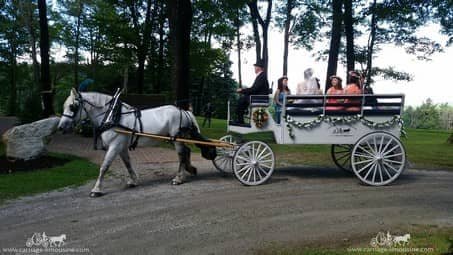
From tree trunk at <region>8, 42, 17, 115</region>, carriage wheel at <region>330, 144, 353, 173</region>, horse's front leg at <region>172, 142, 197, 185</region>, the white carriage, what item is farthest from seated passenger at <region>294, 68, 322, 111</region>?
Result: tree trunk at <region>8, 42, 17, 115</region>

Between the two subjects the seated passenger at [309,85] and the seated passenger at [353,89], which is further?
the seated passenger at [309,85]

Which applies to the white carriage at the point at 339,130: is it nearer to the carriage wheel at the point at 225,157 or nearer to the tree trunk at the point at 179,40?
the carriage wheel at the point at 225,157

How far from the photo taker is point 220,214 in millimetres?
5965

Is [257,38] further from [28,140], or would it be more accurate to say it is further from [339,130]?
[339,130]

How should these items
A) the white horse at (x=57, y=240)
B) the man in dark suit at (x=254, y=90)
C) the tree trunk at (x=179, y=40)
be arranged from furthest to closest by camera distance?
the tree trunk at (x=179, y=40), the man in dark suit at (x=254, y=90), the white horse at (x=57, y=240)

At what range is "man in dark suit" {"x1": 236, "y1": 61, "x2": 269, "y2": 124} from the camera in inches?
324

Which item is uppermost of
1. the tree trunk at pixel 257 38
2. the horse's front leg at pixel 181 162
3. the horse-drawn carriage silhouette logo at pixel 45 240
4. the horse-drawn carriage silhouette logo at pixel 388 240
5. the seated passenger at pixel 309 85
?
the tree trunk at pixel 257 38

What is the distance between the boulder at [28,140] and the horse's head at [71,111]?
4.17 meters

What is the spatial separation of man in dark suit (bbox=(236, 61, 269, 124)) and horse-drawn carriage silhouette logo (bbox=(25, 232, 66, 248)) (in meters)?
4.50

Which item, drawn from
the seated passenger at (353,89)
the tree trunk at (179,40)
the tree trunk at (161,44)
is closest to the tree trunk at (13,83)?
the tree trunk at (161,44)

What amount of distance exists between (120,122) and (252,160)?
2.69 metres

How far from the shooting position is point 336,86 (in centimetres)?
839

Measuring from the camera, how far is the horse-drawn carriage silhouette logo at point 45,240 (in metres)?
4.86

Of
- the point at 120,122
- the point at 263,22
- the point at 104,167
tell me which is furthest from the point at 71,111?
the point at 263,22
